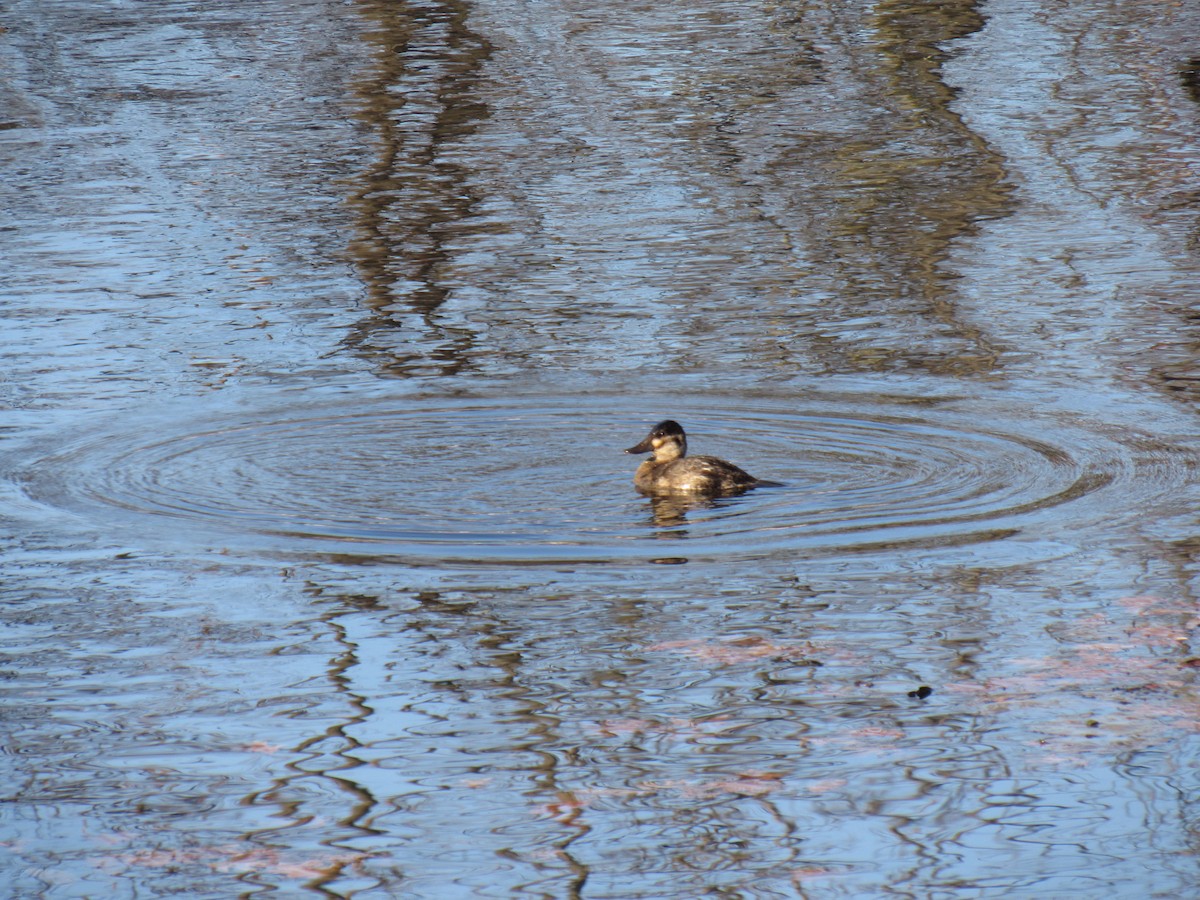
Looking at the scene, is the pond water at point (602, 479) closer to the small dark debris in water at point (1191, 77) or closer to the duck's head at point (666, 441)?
the small dark debris in water at point (1191, 77)

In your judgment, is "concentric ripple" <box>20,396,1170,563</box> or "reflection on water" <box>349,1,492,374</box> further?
"reflection on water" <box>349,1,492,374</box>

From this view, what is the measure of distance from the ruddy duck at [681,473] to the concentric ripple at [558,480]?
76mm

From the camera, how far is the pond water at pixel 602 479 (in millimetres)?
5883

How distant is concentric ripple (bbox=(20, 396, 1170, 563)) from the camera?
8.84 meters

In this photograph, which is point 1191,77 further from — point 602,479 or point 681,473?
point 681,473

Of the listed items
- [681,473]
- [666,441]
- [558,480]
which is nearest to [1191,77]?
[666,441]

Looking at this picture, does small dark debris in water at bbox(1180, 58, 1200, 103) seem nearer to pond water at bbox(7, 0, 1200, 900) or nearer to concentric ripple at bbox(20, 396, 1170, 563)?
pond water at bbox(7, 0, 1200, 900)

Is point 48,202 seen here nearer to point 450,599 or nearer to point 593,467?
point 593,467

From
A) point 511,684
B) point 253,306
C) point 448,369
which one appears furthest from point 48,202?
point 511,684

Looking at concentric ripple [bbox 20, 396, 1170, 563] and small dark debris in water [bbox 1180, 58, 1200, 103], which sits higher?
small dark debris in water [bbox 1180, 58, 1200, 103]

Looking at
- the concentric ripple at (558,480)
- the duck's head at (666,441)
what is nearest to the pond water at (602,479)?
the concentric ripple at (558,480)

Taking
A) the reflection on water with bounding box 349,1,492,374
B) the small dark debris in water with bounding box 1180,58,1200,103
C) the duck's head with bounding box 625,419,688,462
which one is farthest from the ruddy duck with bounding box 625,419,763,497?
the small dark debris in water with bounding box 1180,58,1200,103

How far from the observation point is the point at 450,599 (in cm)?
791

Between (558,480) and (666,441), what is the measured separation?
0.53m
